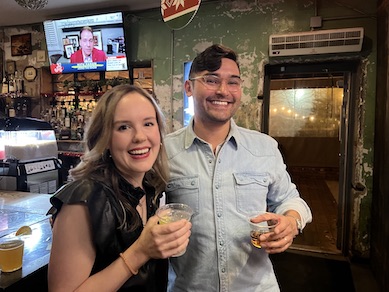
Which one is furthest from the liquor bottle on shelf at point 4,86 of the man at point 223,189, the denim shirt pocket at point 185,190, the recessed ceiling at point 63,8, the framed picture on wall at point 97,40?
the denim shirt pocket at point 185,190

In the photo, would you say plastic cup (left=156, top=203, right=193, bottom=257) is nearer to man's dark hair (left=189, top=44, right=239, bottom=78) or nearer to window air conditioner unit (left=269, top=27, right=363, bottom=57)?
man's dark hair (left=189, top=44, right=239, bottom=78)

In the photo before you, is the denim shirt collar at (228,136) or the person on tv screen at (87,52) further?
the person on tv screen at (87,52)

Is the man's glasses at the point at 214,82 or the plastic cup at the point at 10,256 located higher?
the man's glasses at the point at 214,82

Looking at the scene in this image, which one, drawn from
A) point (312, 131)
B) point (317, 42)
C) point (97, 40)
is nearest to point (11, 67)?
point (97, 40)

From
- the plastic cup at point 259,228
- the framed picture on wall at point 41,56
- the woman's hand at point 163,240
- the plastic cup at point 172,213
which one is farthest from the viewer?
the framed picture on wall at point 41,56

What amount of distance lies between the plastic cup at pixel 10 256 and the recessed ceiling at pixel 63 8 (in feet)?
11.4

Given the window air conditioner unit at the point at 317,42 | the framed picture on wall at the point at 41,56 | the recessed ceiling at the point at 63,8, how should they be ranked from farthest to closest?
the framed picture on wall at the point at 41,56, the recessed ceiling at the point at 63,8, the window air conditioner unit at the point at 317,42

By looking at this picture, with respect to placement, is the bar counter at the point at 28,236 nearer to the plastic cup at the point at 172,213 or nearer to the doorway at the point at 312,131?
the plastic cup at the point at 172,213

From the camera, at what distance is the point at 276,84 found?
7.28 meters

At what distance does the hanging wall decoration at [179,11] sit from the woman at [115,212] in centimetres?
155

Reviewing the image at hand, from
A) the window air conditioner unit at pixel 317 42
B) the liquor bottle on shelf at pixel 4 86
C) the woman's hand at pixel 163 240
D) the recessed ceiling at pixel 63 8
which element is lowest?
the woman's hand at pixel 163 240

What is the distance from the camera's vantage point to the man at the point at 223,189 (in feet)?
4.29

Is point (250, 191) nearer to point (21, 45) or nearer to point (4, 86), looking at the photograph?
point (21, 45)

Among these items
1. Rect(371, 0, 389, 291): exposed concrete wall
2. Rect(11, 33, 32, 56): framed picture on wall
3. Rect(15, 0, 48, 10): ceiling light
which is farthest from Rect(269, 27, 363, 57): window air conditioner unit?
Rect(11, 33, 32, 56): framed picture on wall
